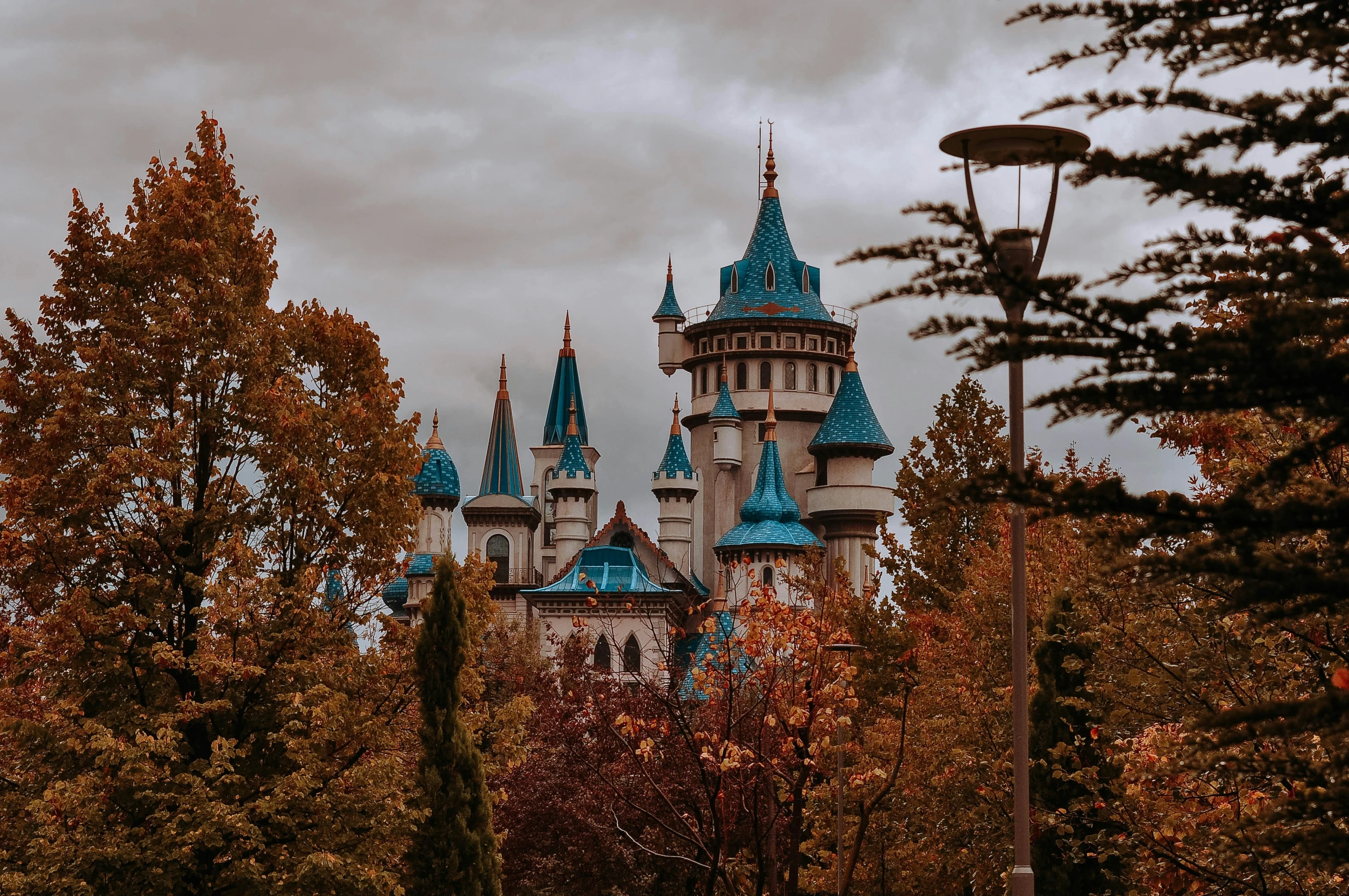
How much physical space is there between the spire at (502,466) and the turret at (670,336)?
346 inches

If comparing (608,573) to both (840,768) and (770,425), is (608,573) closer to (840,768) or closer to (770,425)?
(770,425)

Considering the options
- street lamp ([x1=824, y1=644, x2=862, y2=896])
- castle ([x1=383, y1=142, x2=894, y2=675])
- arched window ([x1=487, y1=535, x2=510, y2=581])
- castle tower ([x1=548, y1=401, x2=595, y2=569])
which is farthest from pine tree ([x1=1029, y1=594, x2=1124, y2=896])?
arched window ([x1=487, y1=535, x2=510, y2=581])

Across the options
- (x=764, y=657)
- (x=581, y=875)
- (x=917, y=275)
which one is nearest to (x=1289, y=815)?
(x=917, y=275)

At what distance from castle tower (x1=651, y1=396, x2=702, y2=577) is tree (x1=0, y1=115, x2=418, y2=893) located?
58.3 m

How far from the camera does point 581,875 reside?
36.5 meters

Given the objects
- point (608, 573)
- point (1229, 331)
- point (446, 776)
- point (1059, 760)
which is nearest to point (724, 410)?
point (608, 573)

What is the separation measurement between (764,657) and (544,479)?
73.9 meters

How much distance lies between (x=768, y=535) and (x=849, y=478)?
542 centimetres

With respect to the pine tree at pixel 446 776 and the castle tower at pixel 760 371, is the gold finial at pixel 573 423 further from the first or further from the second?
the pine tree at pixel 446 776

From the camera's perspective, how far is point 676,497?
82000 mm

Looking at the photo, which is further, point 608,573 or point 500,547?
point 500,547

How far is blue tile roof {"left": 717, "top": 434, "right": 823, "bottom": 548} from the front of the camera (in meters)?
75.8

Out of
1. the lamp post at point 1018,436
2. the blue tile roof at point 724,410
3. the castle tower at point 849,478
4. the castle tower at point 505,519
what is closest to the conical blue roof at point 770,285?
the blue tile roof at point 724,410

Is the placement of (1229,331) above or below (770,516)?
below
